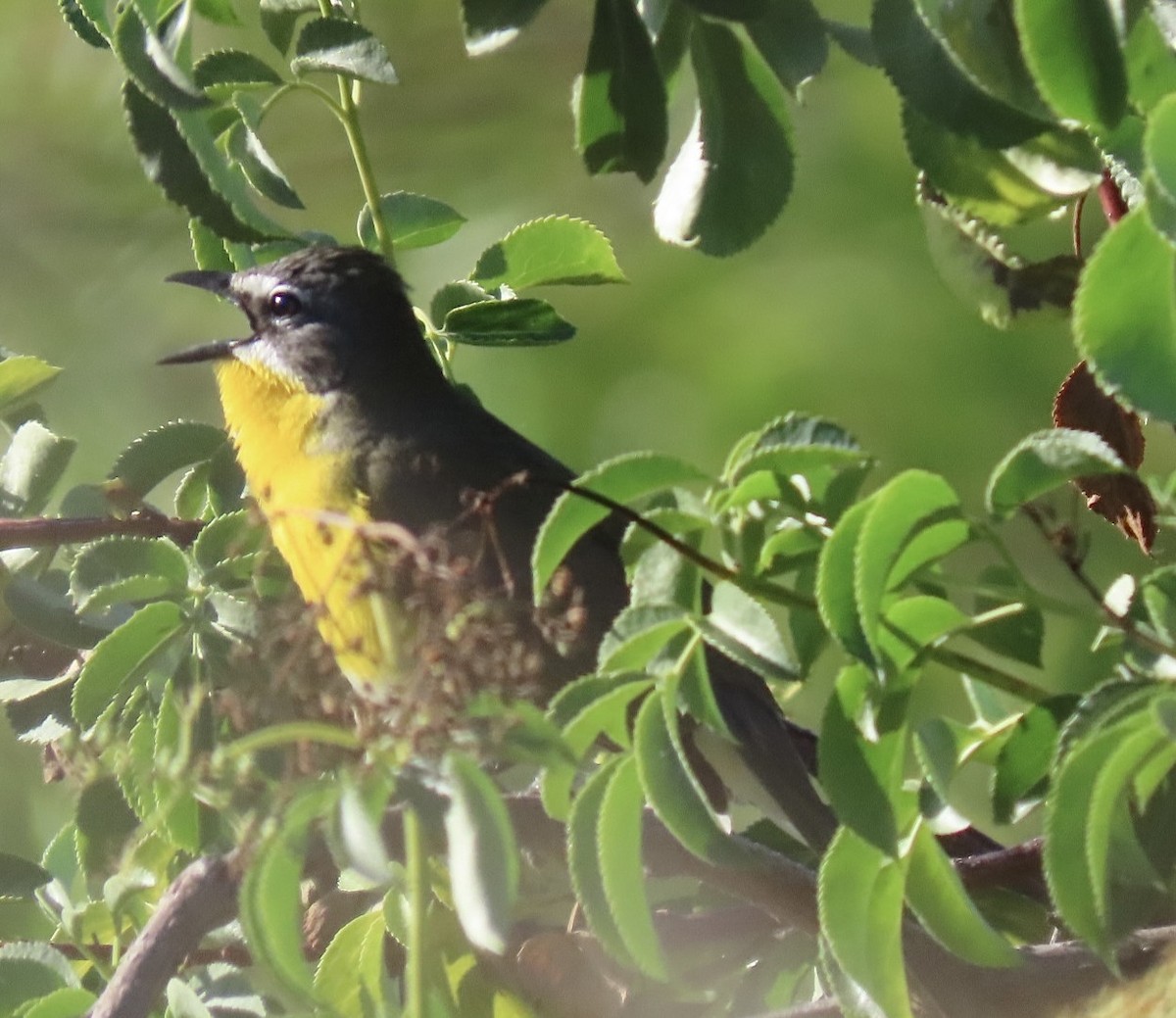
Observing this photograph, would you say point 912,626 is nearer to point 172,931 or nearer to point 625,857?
point 625,857

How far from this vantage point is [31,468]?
7.16 feet

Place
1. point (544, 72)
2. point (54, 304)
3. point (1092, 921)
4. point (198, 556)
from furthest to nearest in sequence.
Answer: point (54, 304)
point (544, 72)
point (198, 556)
point (1092, 921)

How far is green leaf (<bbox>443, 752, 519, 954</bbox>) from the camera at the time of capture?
4.38 ft

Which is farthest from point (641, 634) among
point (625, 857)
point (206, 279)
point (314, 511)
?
point (206, 279)

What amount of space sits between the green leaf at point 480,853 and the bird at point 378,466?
0.27 meters

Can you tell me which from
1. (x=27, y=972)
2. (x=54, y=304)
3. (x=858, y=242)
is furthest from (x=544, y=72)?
(x=27, y=972)

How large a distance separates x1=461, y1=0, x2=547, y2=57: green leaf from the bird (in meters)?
0.46

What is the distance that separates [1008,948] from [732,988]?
2.20ft

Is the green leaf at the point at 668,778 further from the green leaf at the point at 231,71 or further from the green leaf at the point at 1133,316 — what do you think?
the green leaf at the point at 231,71

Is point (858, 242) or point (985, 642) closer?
point (985, 642)

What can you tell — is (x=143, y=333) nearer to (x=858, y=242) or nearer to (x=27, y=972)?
(x=858, y=242)

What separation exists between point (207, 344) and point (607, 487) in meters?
1.99

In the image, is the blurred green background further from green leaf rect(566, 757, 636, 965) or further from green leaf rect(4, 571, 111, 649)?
green leaf rect(566, 757, 636, 965)

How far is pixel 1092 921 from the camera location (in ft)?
4.41
